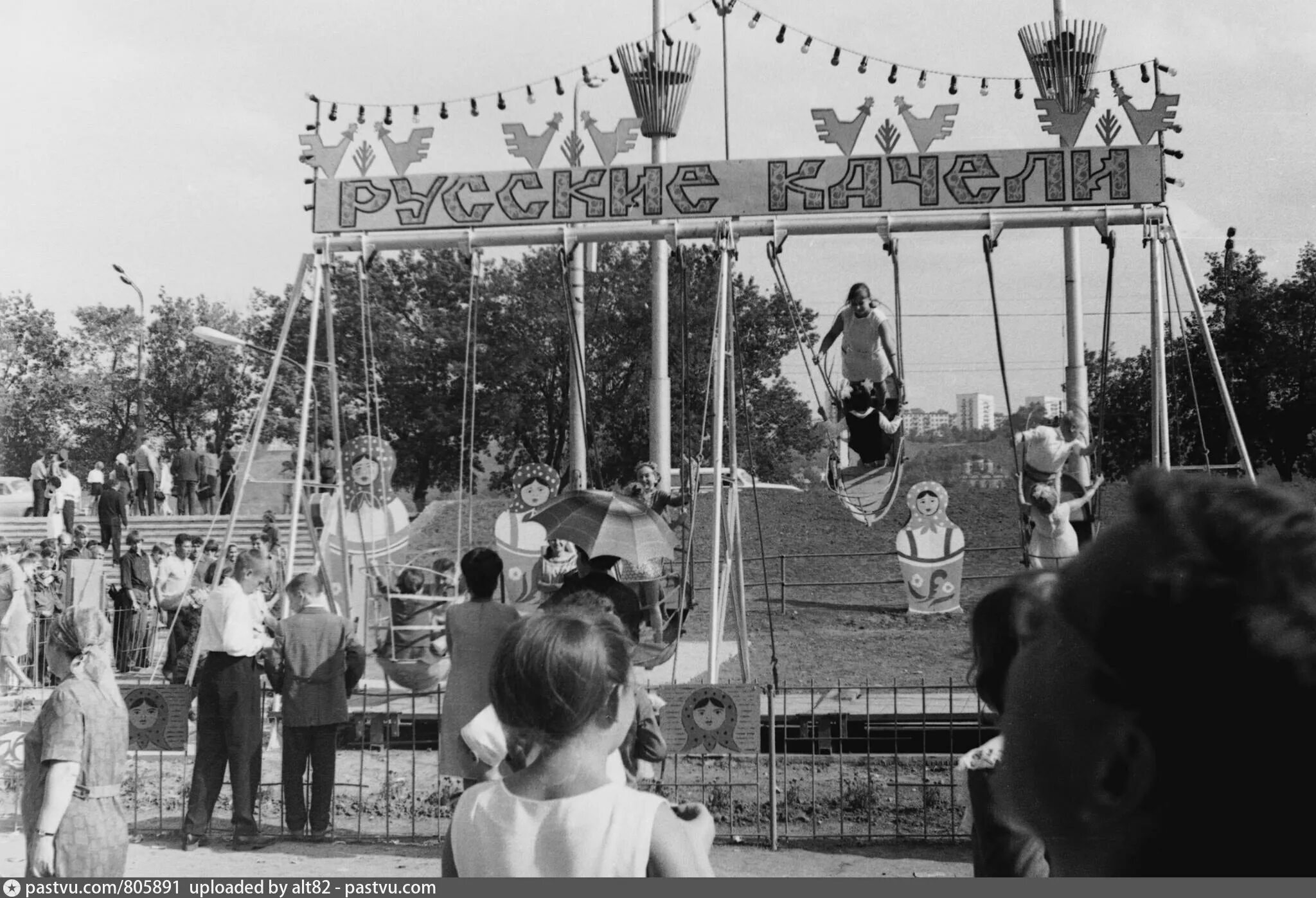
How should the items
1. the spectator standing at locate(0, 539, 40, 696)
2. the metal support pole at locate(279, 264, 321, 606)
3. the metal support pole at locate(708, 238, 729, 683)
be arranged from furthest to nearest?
the spectator standing at locate(0, 539, 40, 696) < the metal support pole at locate(279, 264, 321, 606) < the metal support pole at locate(708, 238, 729, 683)

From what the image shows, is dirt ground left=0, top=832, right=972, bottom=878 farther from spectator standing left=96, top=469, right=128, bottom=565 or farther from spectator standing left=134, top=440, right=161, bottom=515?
spectator standing left=134, top=440, right=161, bottom=515

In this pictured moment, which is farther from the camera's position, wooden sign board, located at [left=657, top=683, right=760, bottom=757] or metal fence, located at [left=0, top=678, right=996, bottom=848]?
metal fence, located at [left=0, top=678, right=996, bottom=848]

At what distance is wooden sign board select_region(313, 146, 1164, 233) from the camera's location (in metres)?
7.53

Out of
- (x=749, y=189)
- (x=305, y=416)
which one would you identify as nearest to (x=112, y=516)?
(x=305, y=416)

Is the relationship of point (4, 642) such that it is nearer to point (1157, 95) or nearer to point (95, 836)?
point (95, 836)

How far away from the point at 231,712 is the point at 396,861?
3.78ft

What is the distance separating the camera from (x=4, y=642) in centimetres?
1154

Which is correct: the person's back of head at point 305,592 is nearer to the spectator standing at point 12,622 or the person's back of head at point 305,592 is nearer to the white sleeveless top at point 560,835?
the white sleeveless top at point 560,835

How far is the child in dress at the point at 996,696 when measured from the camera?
196 centimetres

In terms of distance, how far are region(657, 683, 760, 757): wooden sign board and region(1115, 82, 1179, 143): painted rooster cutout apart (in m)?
4.04

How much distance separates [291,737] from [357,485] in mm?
3593

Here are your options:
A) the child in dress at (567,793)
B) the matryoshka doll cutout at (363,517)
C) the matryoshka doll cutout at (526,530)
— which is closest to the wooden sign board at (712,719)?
the matryoshka doll cutout at (363,517)

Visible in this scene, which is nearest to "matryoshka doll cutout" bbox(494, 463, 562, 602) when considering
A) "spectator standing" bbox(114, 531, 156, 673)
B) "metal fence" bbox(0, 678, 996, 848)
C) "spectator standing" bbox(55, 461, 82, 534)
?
"metal fence" bbox(0, 678, 996, 848)

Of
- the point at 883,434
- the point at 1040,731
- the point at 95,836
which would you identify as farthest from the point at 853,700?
the point at 1040,731
